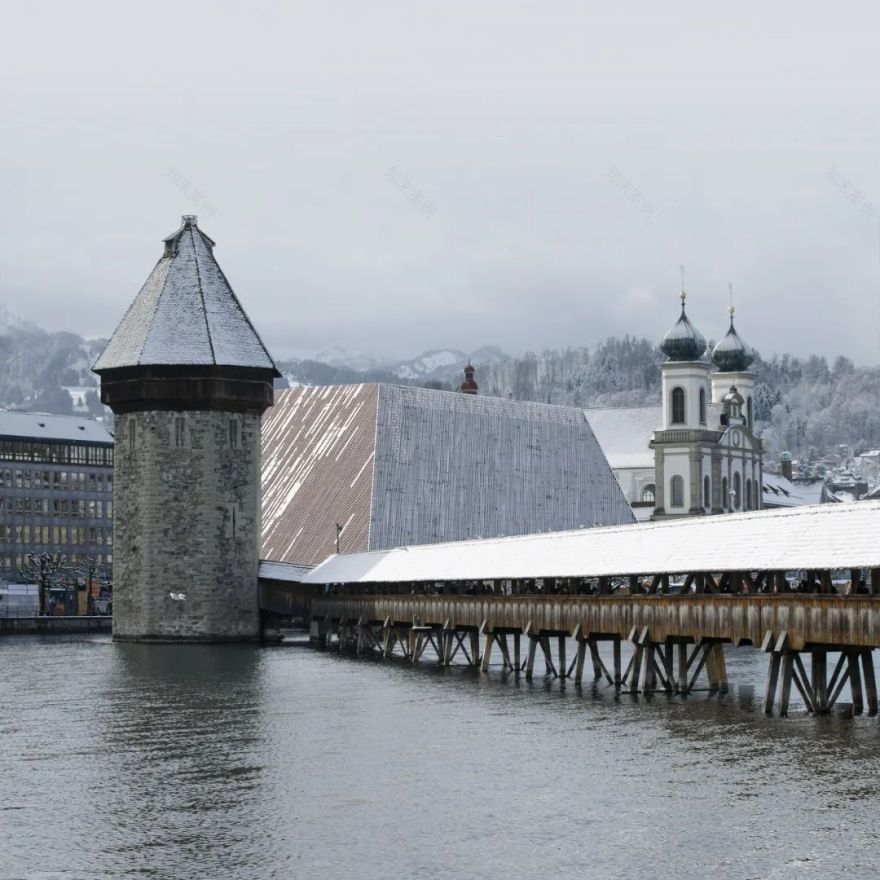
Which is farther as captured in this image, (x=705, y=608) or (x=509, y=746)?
(x=705, y=608)

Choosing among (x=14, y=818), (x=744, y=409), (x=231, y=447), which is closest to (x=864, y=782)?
(x=14, y=818)

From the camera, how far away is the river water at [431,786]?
82.8ft

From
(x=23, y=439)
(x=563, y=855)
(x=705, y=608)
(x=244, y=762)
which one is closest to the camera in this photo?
(x=563, y=855)

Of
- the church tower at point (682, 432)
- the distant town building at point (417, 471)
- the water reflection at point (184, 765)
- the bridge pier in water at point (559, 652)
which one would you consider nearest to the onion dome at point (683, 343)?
the church tower at point (682, 432)

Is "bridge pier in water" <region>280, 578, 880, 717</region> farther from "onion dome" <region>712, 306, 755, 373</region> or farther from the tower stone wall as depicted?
"onion dome" <region>712, 306, 755, 373</region>

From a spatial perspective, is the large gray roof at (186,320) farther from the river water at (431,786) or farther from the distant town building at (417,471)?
the river water at (431,786)

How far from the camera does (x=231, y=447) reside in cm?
7419

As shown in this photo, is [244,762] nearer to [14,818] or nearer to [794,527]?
[14,818]

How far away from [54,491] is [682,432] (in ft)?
147

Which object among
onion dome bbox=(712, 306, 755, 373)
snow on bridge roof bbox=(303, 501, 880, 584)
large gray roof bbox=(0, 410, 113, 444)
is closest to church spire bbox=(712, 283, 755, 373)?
onion dome bbox=(712, 306, 755, 373)

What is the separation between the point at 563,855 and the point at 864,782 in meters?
6.61

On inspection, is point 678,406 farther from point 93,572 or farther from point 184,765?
point 184,765

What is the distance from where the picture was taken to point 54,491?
131375mm

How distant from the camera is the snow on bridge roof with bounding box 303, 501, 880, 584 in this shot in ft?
121
